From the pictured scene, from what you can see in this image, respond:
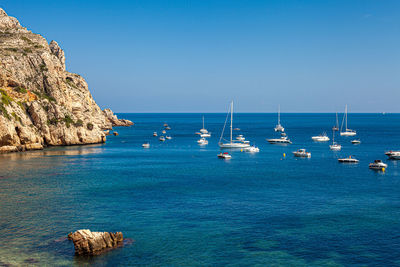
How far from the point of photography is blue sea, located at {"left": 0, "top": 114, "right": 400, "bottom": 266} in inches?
1369

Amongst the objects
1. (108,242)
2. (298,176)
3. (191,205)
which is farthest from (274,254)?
(298,176)

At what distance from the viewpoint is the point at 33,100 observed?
12569 cm

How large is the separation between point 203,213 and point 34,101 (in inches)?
3724

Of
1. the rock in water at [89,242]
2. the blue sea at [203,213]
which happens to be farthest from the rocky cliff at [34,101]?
the rock in water at [89,242]

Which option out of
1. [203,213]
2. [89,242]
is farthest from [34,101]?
[89,242]

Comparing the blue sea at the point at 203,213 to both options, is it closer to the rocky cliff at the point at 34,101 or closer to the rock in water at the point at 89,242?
the rock in water at the point at 89,242

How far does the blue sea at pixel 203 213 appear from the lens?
34.8 m

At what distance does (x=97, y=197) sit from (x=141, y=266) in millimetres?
26981

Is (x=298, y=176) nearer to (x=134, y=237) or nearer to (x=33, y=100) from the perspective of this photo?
(x=134, y=237)

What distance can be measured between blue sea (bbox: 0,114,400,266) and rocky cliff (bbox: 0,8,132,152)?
2223 cm

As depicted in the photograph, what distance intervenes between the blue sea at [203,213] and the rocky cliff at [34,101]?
2223 centimetres

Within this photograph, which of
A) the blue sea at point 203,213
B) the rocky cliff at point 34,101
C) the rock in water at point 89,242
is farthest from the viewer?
the rocky cliff at point 34,101

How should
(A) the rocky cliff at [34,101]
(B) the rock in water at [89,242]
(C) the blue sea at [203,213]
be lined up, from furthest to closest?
(A) the rocky cliff at [34,101]
(C) the blue sea at [203,213]
(B) the rock in water at [89,242]

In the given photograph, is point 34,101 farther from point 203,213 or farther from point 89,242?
point 89,242
